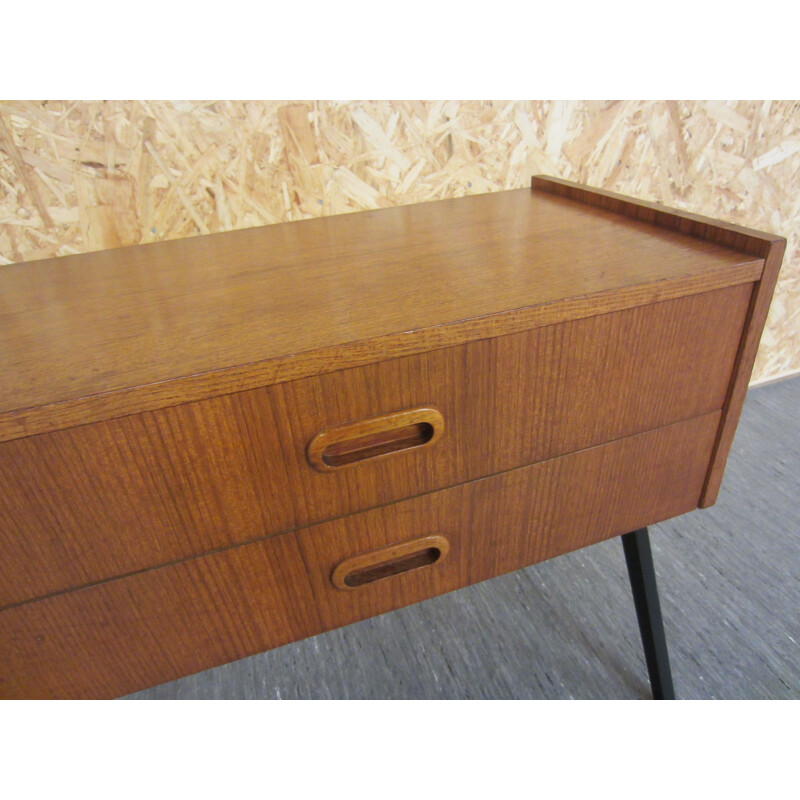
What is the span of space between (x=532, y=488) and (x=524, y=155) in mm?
716

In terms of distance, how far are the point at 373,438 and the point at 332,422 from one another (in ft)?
0.20

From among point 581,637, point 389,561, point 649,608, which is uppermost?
point 389,561

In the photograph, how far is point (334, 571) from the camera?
0.61 meters

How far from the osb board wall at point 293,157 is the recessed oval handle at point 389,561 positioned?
2.00ft

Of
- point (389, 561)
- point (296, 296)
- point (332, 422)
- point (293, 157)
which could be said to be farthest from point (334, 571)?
point (293, 157)

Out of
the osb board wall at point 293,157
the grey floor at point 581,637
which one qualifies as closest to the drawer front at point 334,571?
the grey floor at point 581,637

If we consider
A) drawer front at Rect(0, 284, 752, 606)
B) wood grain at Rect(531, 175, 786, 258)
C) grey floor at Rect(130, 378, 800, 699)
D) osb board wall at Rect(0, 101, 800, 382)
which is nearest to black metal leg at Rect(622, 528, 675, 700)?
grey floor at Rect(130, 378, 800, 699)

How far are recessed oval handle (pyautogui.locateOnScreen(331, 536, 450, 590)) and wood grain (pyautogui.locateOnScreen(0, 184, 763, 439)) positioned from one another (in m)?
0.23

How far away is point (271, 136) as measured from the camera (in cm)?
91

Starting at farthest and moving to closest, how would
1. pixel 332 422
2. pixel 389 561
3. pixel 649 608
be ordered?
pixel 649 608, pixel 389 561, pixel 332 422

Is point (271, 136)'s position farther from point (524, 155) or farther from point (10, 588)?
point (10, 588)

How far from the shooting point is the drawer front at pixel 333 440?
48 cm

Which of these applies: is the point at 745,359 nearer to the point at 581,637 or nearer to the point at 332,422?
the point at 332,422
